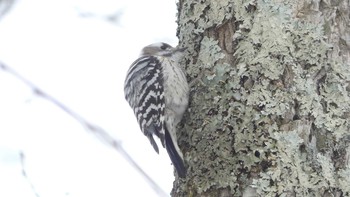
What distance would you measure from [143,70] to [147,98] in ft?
0.90

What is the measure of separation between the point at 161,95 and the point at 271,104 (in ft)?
3.12

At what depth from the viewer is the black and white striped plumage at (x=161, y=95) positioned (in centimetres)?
330

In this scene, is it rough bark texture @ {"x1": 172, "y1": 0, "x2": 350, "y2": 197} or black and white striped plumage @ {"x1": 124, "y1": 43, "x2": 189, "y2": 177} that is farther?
black and white striped plumage @ {"x1": 124, "y1": 43, "x2": 189, "y2": 177}

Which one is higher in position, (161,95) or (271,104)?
(161,95)

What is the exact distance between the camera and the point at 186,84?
3.38 m

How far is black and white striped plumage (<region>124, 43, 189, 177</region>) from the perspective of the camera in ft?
10.8

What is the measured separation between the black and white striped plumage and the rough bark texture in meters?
0.08

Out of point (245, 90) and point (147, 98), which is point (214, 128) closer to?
point (245, 90)

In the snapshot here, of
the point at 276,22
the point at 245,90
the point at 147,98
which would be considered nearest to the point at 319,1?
the point at 276,22

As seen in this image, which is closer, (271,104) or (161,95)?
(271,104)

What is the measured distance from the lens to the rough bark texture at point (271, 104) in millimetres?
2730

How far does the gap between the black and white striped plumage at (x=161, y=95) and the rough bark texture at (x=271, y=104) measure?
3.1 inches

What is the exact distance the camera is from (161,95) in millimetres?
3682

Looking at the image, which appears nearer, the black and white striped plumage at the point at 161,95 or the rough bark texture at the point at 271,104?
the rough bark texture at the point at 271,104
